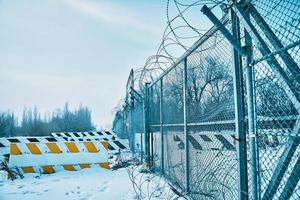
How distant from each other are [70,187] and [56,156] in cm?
257

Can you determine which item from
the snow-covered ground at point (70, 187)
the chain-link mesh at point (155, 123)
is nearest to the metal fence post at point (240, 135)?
the snow-covered ground at point (70, 187)

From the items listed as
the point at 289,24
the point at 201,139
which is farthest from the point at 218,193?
the point at 289,24

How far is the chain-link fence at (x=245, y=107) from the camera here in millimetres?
2039

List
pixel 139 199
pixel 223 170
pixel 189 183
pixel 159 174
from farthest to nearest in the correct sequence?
pixel 159 174, pixel 139 199, pixel 189 183, pixel 223 170

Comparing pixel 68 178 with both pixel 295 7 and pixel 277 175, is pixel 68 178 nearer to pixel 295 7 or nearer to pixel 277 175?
pixel 277 175

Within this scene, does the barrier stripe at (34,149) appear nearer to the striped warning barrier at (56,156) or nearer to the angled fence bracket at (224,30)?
the striped warning barrier at (56,156)

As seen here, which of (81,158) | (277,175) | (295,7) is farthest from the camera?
(81,158)

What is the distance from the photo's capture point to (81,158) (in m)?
9.27

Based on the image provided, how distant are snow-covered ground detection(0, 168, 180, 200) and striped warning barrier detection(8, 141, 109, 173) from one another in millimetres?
335

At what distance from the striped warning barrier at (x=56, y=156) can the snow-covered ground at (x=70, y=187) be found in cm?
34

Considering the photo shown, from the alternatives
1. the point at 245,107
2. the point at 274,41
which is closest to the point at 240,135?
the point at 245,107

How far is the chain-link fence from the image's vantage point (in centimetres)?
204

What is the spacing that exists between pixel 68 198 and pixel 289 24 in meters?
4.98

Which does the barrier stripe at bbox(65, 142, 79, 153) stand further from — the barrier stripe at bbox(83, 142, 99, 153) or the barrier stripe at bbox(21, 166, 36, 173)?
the barrier stripe at bbox(21, 166, 36, 173)
